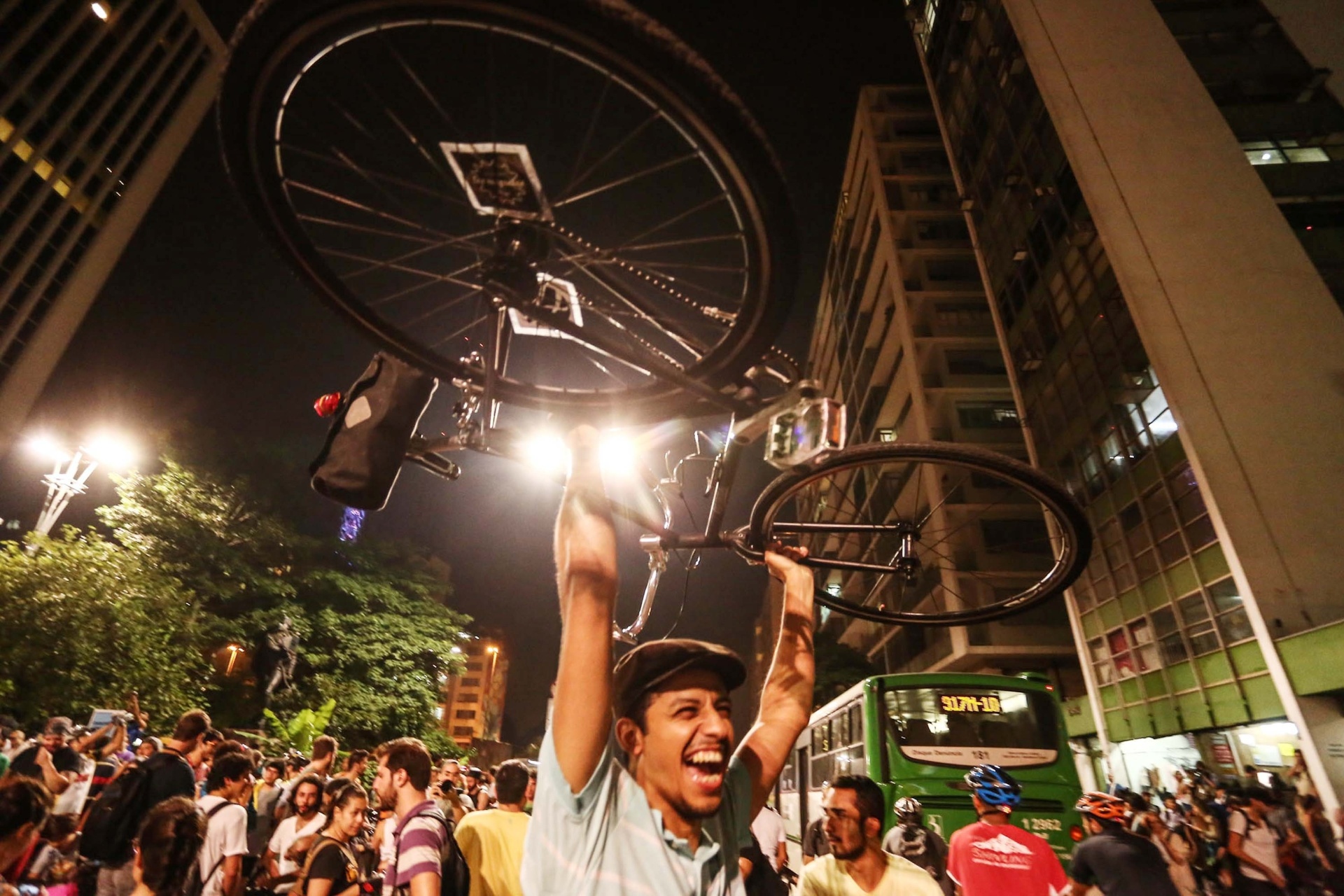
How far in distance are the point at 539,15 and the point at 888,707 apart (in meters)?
10.6

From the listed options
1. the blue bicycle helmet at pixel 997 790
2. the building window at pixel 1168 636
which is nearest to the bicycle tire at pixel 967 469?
the blue bicycle helmet at pixel 997 790

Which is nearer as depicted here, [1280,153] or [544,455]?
[544,455]

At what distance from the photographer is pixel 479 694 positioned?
111 m

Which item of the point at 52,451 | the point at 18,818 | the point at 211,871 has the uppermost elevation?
the point at 52,451

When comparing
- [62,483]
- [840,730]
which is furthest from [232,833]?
[62,483]

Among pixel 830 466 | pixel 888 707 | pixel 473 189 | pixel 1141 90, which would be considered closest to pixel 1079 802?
pixel 830 466

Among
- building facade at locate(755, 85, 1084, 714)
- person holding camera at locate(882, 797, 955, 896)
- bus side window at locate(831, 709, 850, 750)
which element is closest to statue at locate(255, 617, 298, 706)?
bus side window at locate(831, 709, 850, 750)

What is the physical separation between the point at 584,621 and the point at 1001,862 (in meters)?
4.59

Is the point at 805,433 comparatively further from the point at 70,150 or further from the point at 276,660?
the point at 70,150

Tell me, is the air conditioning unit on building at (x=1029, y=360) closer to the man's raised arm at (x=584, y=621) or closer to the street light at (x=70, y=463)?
the man's raised arm at (x=584, y=621)

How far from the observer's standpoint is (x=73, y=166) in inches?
1737

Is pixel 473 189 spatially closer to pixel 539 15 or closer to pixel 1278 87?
pixel 539 15

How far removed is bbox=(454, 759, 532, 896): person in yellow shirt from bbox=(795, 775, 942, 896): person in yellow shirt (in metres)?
1.80

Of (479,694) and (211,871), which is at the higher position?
(479,694)
